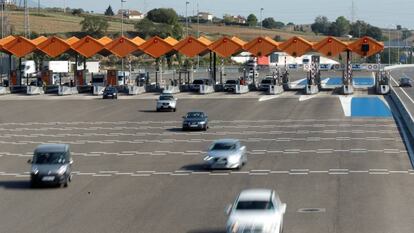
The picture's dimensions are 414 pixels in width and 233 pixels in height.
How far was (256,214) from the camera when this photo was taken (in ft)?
78.2

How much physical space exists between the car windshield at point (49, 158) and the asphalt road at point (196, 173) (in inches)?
42.8

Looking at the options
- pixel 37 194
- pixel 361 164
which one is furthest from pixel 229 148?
pixel 37 194

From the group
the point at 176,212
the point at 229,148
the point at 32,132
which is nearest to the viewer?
the point at 176,212

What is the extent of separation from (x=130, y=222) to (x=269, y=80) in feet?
228

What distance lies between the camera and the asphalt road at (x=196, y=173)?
2784cm

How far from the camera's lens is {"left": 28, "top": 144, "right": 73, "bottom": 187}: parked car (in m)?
34.5

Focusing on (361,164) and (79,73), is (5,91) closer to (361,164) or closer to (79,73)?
(79,73)

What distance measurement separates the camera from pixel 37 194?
33469 millimetres

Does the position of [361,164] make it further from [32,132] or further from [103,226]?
[32,132]

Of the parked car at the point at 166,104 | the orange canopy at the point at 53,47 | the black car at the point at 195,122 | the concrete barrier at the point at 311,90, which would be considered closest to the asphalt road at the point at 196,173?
the black car at the point at 195,122

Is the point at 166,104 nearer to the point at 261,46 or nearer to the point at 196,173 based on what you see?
the point at 261,46

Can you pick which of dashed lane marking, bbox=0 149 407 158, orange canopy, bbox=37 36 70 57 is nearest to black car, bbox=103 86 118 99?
orange canopy, bbox=37 36 70 57

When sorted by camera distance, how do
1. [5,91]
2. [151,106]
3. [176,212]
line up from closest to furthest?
[176,212] < [151,106] < [5,91]

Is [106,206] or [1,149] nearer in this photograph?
[106,206]
